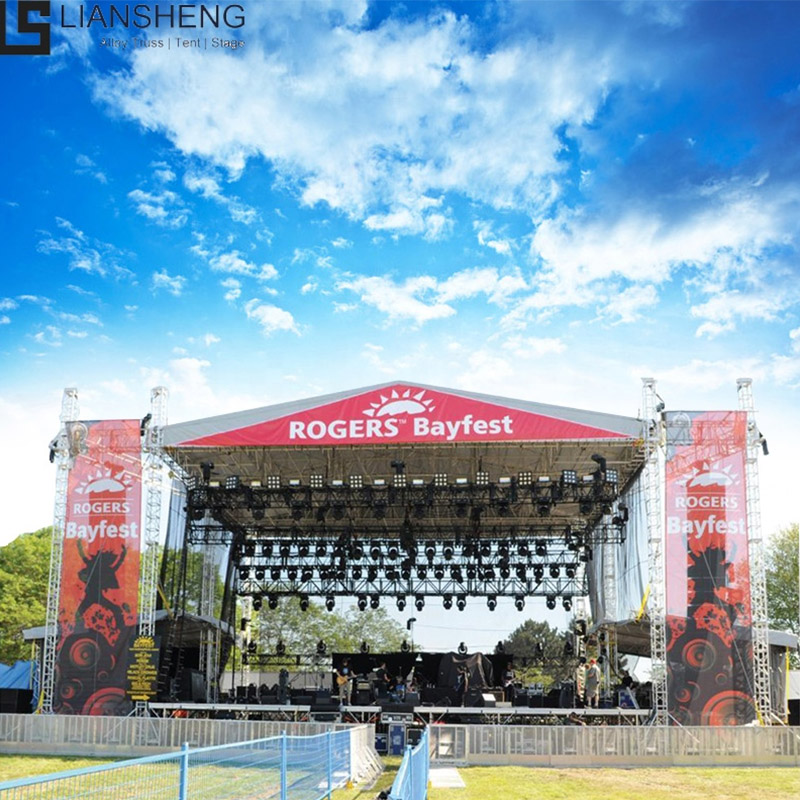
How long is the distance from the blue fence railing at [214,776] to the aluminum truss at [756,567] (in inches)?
459

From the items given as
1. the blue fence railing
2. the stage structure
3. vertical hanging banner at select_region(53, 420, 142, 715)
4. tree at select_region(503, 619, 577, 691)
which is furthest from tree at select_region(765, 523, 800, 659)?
the blue fence railing

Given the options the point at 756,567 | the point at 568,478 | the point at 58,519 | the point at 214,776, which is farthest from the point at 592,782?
the point at 58,519

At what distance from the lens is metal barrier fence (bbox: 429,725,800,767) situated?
16.7m

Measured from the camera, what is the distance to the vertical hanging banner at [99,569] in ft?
73.7

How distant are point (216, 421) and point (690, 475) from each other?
1125 cm

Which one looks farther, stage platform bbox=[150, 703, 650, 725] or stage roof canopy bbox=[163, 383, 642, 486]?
stage roof canopy bbox=[163, 383, 642, 486]

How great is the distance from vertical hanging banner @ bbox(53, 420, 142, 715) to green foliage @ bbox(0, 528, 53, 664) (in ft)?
82.3

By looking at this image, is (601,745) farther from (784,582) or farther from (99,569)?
(784,582)

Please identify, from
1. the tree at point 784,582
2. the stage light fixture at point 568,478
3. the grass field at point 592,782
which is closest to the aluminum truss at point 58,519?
the grass field at point 592,782

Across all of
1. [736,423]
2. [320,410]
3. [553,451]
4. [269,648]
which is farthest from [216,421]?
[269,648]

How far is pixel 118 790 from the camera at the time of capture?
6082 mm

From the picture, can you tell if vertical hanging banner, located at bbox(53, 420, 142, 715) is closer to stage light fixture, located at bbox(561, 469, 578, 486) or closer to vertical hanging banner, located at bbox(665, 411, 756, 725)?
stage light fixture, located at bbox(561, 469, 578, 486)

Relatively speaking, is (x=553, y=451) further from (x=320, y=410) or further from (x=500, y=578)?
(x=500, y=578)

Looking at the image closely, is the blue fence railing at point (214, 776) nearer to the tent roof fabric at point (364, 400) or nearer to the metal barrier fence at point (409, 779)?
the metal barrier fence at point (409, 779)
